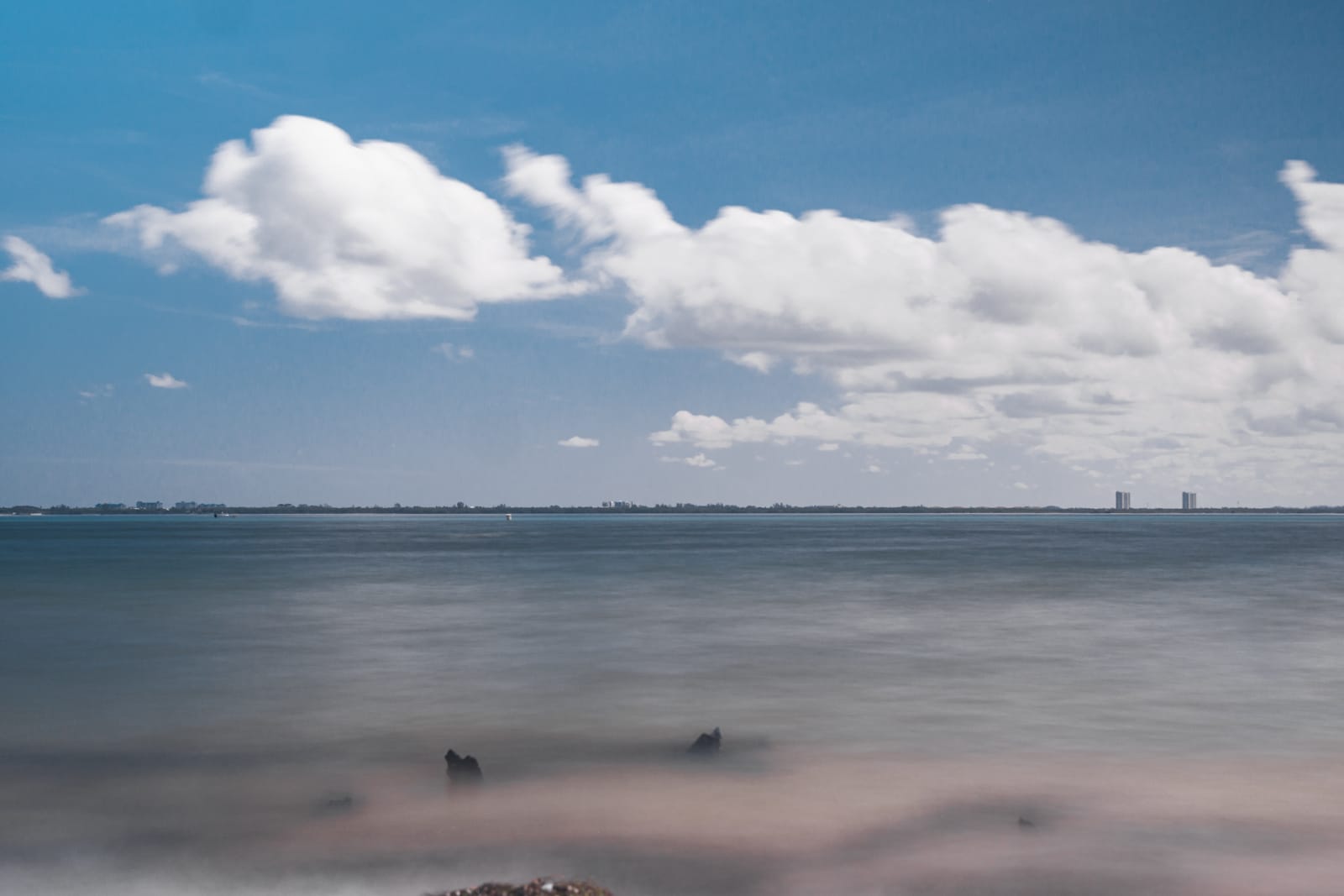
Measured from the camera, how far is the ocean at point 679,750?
10070 mm

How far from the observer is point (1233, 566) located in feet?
213

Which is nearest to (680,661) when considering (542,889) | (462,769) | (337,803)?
(462,769)

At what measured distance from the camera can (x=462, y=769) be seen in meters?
13.5

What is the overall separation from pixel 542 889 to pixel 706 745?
26.3 feet

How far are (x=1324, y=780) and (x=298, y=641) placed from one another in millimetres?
25533

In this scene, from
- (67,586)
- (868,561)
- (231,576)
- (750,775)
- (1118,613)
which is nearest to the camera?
(750,775)

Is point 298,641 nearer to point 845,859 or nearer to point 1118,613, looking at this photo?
point 845,859

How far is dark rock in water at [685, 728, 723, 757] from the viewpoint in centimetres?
1481

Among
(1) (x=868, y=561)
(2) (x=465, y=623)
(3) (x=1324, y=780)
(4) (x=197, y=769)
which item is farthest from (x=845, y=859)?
(1) (x=868, y=561)

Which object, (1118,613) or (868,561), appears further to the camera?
(868,561)

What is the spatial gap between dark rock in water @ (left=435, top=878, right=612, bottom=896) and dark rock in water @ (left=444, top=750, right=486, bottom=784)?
596 cm

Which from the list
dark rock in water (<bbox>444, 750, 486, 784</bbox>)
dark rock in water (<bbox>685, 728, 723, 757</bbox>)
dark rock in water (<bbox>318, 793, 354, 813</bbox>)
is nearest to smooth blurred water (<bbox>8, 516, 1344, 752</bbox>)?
dark rock in water (<bbox>685, 728, 723, 757</bbox>)

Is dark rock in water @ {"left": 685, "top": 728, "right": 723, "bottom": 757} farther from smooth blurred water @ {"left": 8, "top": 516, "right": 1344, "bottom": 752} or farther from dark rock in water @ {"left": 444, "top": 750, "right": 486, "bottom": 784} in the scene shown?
dark rock in water @ {"left": 444, "top": 750, "right": 486, "bottom": 784}

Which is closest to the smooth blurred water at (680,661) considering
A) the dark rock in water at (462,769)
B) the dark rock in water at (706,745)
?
the dark rock in water at (706,745)
